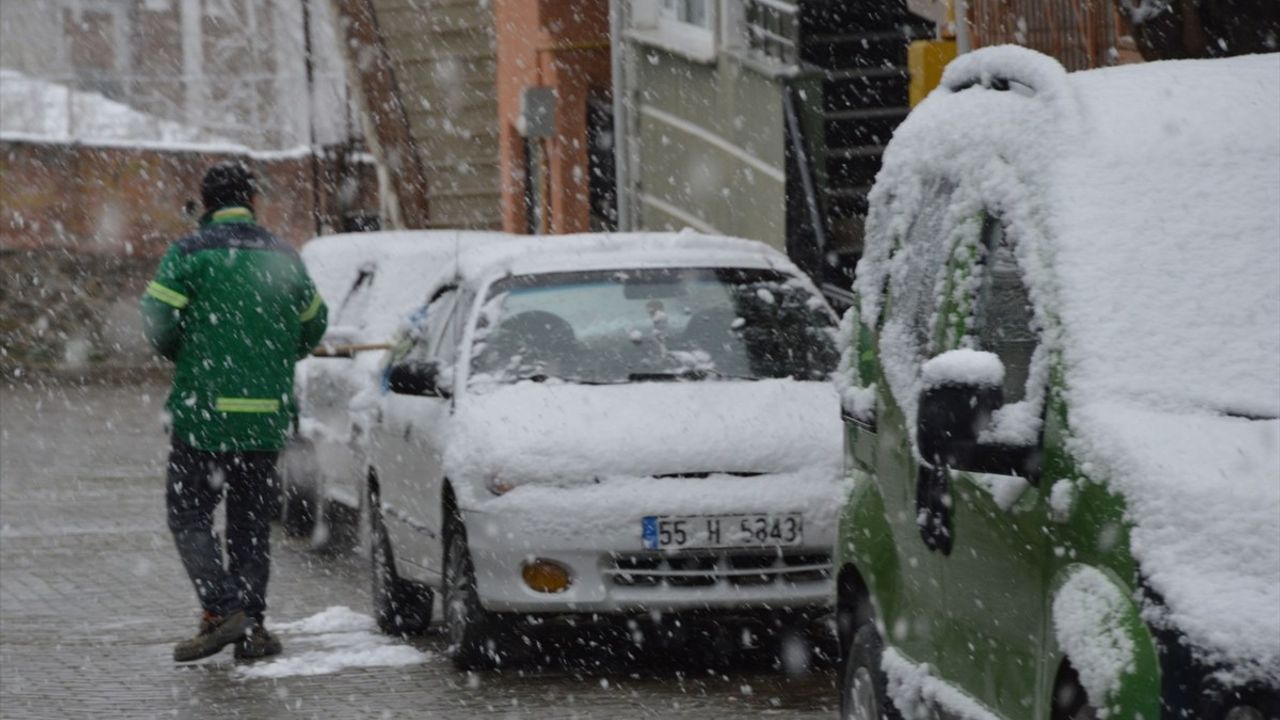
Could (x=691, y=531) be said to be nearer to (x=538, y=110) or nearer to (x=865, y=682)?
(x=865, y=682)

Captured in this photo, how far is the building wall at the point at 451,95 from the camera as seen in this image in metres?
30.5

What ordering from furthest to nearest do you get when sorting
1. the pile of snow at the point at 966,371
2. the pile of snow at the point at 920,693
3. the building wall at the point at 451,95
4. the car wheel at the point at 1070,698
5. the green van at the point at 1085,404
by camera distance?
the building wall at the point at 451,95 < the pile of snow at the point at 920,693 < the pile of snow at the point at 966,371 < the car wheel at the point at 1070,698 < the green van at the point at 1085,404

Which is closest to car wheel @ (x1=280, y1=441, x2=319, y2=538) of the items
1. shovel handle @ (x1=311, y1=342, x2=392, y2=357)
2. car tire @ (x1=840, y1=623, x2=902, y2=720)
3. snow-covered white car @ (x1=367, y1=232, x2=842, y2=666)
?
shovel handle @ (x1=311, y1=342, x2=392, y2=357)

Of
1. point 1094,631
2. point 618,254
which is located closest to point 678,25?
point 618,254

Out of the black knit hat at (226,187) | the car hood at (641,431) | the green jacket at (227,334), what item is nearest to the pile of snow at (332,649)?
the green jacket at (227,334)

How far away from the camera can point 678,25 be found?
2247cm

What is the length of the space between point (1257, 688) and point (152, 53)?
53.7 meters

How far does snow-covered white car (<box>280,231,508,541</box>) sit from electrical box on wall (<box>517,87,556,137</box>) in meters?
6.84

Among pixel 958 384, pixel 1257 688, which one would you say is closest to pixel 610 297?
pixel 958 384

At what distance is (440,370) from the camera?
10.8m

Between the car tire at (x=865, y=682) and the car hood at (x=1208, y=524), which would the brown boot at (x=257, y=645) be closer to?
the car tire at (x=865, y=682)

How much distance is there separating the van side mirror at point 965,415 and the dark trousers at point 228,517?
627 cm

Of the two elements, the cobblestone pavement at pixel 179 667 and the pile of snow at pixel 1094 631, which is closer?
the pile of snow at pixel 1094 631

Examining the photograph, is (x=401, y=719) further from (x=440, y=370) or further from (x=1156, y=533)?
(x=1156, y=533)
